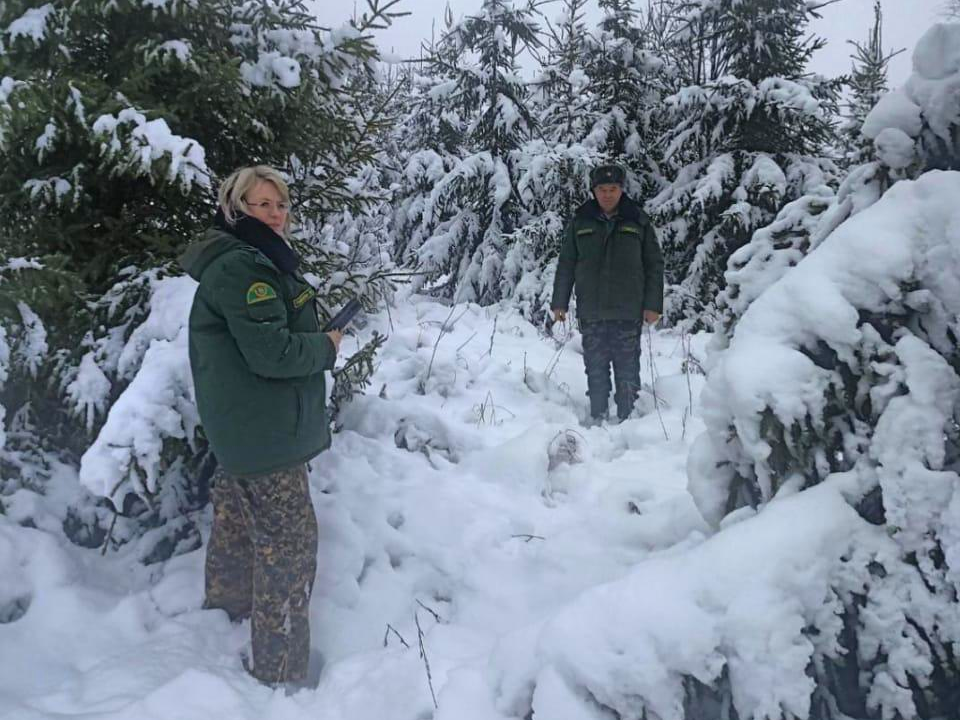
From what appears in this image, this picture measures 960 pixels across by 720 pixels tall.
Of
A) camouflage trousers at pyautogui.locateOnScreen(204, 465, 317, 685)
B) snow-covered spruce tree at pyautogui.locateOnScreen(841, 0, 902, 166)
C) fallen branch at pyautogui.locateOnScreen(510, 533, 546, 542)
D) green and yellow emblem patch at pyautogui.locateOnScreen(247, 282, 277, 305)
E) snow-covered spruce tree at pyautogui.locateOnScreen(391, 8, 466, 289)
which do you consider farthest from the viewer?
snow-covered spruce tree at pyautogui.locateOnScreen(841, 0, 902, 166)

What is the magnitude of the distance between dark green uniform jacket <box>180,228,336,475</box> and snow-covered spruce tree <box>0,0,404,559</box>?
63 centimetres

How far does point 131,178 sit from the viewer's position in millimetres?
3697

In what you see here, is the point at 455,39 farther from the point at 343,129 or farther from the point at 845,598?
the point at 845,598

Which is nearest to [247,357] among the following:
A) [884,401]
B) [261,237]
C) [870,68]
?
[261,237]

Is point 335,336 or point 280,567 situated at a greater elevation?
point 335,336

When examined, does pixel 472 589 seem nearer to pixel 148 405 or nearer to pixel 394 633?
pixel 394 633

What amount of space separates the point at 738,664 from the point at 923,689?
545 mm

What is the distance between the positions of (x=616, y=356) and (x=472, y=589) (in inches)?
112

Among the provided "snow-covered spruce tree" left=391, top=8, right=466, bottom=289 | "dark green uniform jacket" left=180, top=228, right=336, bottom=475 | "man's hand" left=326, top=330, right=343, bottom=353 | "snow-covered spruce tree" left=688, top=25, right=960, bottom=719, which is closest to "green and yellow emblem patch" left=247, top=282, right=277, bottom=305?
"dark green uniform jacket" left=180, top=228, right=336, bottom=475

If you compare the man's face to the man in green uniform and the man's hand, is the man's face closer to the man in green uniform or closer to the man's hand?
the man in green uniform

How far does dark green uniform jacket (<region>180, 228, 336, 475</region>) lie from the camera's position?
256 cm

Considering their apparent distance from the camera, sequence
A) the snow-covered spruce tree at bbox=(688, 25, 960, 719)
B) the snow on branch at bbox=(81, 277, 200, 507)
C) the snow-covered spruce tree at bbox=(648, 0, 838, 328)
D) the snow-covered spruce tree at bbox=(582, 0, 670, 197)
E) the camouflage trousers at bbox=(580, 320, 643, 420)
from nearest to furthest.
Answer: the snow-covered spruce tree at bbox=(688, 25, 960, 719) → the snow on branch at bbox=(81, 277, 200, 507) → the camouflage trousers at bbox=(580, 320, 643, 420) → the snow-covered spruce tree at bbox=(648, 0, 838, 328) → the snow-covered spruce tree at bbox=(582, 0, 670, 197)

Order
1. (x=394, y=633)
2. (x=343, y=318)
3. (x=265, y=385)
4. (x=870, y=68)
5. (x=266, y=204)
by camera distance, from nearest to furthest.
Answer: (x=265, y=385) → (x=266, y=204) → (x=343, y=318) → (x=394, y=633) → (x=870, y=68)

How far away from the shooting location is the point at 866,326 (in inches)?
83.0
